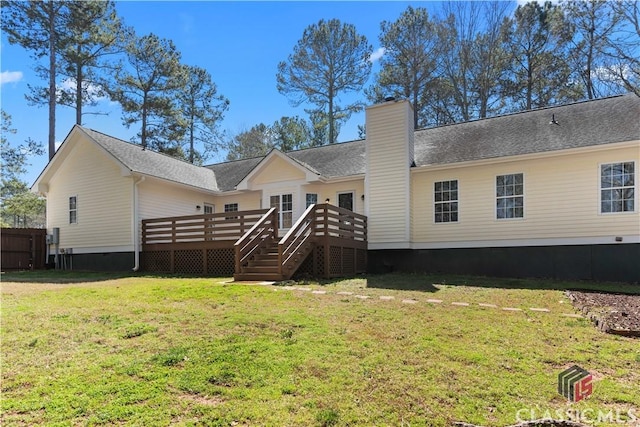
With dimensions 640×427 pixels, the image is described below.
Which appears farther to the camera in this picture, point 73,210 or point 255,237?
point 73,210

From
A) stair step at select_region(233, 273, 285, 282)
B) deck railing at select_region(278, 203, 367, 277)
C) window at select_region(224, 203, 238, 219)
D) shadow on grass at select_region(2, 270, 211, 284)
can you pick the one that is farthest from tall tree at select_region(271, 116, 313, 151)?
stair step at select_region(233, 273, 285, 282)

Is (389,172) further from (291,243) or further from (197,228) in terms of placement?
(197,228)

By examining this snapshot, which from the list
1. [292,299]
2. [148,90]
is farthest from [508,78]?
[148,90]

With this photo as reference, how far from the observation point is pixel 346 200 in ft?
47.3

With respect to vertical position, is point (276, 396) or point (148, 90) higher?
point (148, 90)

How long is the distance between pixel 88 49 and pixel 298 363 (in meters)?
26.0

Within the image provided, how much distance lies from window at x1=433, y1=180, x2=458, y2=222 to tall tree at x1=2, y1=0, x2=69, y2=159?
64.4 ft

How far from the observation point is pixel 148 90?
26469 mm

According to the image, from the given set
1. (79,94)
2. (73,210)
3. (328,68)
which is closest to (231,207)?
(73,210)

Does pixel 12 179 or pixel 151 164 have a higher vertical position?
pixel 12 179

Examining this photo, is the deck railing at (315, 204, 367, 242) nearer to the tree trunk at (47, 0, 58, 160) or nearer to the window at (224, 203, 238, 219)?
the window at (224, 203, 238, 219)

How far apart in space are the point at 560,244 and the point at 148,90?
25432mm

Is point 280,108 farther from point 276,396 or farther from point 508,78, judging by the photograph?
point 276,396

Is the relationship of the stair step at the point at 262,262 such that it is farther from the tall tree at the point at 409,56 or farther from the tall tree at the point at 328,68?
the tall tree at the point at 328,68
